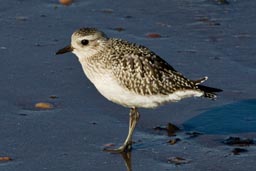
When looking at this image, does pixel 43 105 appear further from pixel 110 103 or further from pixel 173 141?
pixel 173 141

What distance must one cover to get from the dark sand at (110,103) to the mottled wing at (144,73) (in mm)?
472

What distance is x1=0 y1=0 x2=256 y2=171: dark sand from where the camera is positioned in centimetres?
703

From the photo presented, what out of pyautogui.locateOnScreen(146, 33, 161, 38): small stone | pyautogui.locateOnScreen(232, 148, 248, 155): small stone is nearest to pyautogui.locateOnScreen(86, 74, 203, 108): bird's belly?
pyautogui.locateOnScreen(232, 148, 248, 155): small stone

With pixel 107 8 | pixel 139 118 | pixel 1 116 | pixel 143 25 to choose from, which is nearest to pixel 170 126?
pixel 139 118

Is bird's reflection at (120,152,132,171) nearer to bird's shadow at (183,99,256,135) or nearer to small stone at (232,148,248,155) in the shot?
bird's shadow at (183,99,256,135)

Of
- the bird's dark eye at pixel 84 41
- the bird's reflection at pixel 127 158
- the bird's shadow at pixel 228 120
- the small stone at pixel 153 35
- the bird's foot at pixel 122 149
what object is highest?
the bird's dark eye at pixel 84 41

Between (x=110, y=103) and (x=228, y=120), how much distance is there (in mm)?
1210

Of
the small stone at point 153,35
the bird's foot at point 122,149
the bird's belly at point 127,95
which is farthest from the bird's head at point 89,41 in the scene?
the small stone at point 153,35

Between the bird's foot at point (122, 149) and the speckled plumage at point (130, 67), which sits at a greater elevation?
the speckled plumage at point (130, 67)

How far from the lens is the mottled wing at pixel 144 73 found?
7207 millimetres

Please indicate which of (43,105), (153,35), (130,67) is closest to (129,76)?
(130,67)

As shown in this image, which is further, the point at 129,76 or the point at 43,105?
the point at 43,105

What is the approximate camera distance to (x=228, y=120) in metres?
7.80

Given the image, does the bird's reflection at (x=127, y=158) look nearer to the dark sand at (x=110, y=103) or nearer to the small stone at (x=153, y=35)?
the dark sand at (x=110, y=103)
